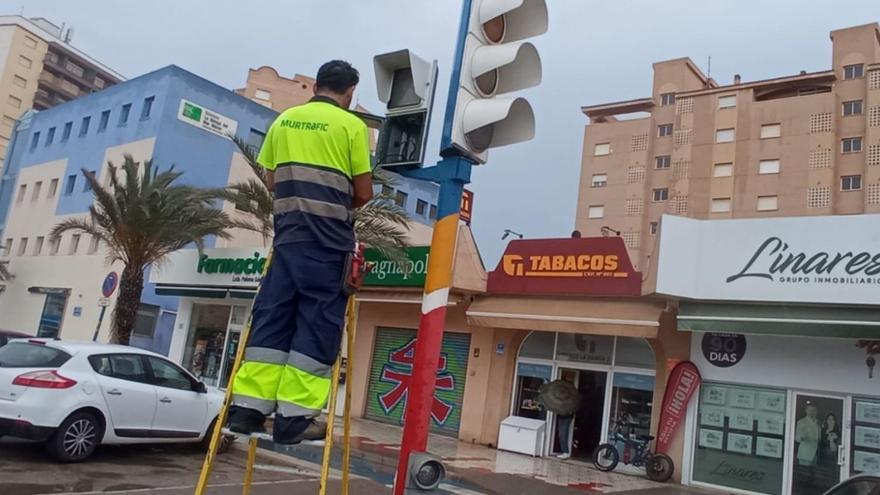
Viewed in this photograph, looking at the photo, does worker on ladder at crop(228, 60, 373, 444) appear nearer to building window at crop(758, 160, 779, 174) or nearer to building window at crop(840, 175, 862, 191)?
building window at crop(840, 175, 862, 191)

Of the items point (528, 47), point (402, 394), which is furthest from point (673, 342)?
point (528, 47)

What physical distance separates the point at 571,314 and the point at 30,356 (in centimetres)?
988

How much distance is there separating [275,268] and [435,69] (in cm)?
146

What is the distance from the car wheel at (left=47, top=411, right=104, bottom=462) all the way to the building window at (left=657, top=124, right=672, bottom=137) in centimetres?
5976

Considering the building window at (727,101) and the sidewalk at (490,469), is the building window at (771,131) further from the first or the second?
the sidewalk at (490,469)

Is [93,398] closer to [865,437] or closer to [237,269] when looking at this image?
[865,437]

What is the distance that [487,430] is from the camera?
16781 mm

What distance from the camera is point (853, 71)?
176 feet

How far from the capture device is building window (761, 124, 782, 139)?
5431 cm

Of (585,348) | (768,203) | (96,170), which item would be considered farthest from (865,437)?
(768,203)

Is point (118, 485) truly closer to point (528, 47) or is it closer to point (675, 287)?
point (528, 47)

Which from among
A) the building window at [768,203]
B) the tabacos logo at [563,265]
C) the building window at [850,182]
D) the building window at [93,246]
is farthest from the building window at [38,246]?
the building window at [850,182]

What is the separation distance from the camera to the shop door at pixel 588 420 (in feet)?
52.4

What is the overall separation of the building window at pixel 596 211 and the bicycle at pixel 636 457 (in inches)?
1996
